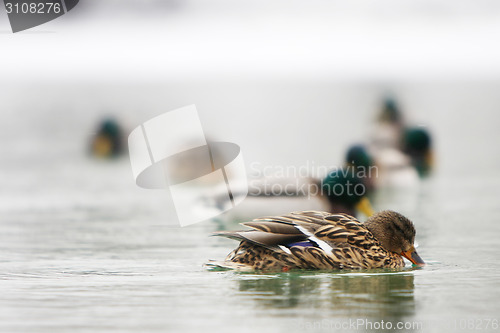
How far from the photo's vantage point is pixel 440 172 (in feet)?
51.0

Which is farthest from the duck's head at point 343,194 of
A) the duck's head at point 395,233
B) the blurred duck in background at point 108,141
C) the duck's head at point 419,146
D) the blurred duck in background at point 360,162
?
the blurred duck in background at point 108,141

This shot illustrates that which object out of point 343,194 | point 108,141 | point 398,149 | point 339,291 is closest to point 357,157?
point 343,194

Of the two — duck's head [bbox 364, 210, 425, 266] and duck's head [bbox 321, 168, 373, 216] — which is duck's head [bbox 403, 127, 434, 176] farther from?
duck's head [bbox 364, 210, 425, 266]

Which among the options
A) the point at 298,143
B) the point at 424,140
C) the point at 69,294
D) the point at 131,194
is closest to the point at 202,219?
the point at 131,194

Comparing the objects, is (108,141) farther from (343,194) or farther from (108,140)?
(343,194)

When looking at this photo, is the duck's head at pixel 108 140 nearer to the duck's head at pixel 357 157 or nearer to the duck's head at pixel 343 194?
the duck's head at pixel 357 157

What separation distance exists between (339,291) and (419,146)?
38.4 ft

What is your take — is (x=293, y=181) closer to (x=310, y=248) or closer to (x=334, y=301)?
(x=310, y=248)

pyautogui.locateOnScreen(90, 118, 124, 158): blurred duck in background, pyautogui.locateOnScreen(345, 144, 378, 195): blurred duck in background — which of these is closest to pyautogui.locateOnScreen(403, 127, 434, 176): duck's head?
pyautogui.locateOnScreen(345, 144, 378, 195): blurred duck in background

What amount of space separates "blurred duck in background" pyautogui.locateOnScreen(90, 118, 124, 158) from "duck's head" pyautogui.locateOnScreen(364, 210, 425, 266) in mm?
10326

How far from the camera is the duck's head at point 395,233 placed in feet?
25.4

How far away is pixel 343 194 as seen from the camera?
1071 centimetres

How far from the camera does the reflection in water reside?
5.91 metres

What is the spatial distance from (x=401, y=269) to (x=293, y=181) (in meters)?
3.31
